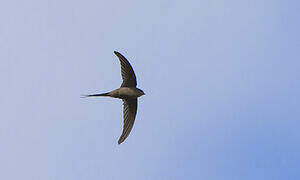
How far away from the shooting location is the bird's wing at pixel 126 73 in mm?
17781

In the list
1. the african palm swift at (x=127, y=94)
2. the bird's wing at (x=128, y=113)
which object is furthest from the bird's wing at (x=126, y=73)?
the bird's wing at (x=128, y=113)

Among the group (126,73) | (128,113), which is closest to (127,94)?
(126,73)

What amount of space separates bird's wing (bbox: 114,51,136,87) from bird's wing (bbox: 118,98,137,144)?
814 millimetres

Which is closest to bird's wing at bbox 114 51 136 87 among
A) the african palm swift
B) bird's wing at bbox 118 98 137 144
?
the african palm swift

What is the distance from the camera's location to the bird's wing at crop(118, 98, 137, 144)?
61.7 ft

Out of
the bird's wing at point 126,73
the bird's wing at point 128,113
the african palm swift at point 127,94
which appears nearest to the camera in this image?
the bird's wing at point 126,73

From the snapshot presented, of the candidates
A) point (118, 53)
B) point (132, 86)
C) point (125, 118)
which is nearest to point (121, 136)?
point (125, 118)

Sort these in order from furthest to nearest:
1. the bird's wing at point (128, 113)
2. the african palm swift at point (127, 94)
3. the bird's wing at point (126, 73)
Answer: the bird's wing at point (128, 113)
the african palm swift at point (127, 94)
the bird's wing at point (126, 73)

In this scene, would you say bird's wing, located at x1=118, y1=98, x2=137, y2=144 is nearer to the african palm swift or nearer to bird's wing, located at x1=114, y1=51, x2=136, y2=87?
the african palm swift

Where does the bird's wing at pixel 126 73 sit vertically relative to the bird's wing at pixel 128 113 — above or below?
above

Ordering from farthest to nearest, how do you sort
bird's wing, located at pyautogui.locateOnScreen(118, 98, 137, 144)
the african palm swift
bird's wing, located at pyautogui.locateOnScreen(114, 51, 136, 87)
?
bird's wing, located at pyautogui.locateOnScreen(118, 98, 137, 144)
the african palm swift
bird's wing, located at pyautogui.locateOnScreen(114, 51, 136, 87)

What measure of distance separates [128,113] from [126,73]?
1.86m

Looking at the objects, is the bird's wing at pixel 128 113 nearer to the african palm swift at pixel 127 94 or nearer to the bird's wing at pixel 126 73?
the african palm swift at pixel 127 94

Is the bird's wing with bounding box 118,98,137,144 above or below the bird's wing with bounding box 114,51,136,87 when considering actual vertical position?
below
